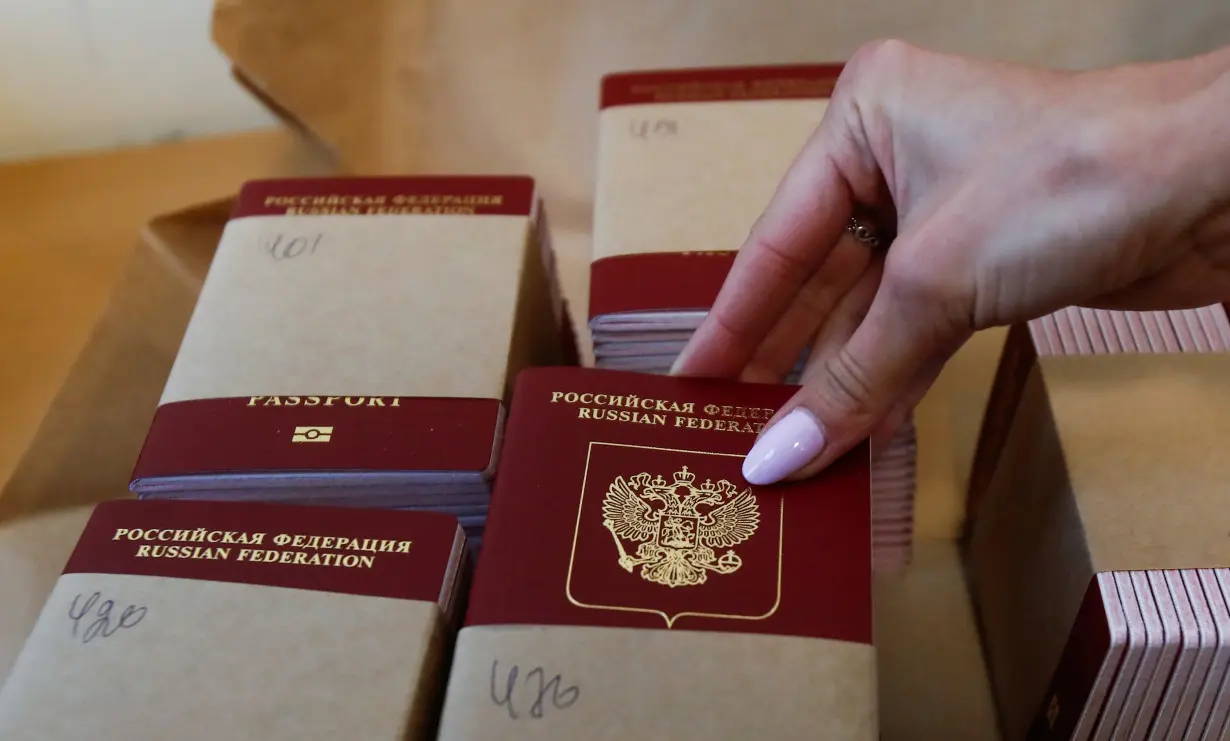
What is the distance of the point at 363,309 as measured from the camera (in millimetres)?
636

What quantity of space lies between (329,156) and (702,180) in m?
0.49

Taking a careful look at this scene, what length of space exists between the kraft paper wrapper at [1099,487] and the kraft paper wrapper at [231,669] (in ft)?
1.22

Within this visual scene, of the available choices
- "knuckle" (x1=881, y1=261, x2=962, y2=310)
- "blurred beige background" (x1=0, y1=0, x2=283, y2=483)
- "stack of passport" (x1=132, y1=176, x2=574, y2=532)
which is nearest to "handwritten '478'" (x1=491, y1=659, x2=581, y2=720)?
"stack of passport" (x1=132, y1=176, x2=574, y2=532)

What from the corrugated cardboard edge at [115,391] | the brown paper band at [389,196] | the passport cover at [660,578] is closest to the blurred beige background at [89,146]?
the corrugated cardboard edge at [115,391]

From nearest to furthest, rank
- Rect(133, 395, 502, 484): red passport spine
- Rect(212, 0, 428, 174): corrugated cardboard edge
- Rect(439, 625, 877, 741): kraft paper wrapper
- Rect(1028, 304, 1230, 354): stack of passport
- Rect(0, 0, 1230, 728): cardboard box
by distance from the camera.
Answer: Rect(439, 625, 877, 741): kraft paper wrapper, Rect(133, 395, 502, 484): red passport spine, Rect(1028, 304, 1230, 354): stack of passport, Rect(0, 0, 1230, 728): cardboard box, Rect(212, 0, 428, 174): corrugated cardboard edge

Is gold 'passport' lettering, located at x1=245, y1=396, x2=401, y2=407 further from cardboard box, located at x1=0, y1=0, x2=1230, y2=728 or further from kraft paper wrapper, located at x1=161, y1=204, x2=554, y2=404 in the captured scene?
cardboard box, located at x1=0, y1=0, x2=1230, y2=728

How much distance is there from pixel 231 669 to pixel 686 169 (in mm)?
448

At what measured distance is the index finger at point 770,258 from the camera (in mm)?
617

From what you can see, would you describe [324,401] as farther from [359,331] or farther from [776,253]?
[776,253]

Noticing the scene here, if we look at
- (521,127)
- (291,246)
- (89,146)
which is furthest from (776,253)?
(89,146)

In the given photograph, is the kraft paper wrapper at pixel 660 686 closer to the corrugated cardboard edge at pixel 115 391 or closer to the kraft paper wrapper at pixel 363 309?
the kraft paper wrapper at pixel 363 309

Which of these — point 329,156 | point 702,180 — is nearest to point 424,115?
point 329,156

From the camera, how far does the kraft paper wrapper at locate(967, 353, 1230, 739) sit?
56 cm

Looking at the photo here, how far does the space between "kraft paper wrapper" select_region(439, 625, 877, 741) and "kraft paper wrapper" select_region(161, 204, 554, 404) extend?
0.58 ft
